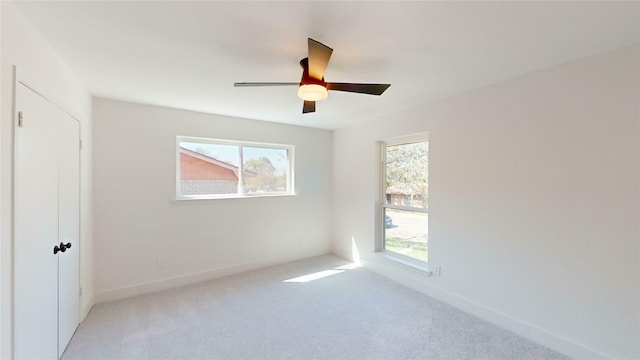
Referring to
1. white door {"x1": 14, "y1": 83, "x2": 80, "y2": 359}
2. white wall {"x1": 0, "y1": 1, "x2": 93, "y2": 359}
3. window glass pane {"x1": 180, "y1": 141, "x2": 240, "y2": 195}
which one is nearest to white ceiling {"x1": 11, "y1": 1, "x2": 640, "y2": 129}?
white wall {"x1": 0, "y1": 1, "x2": 93, "y2": 359}

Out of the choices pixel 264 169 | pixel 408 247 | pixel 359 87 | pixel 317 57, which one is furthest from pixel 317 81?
pixel 408 247

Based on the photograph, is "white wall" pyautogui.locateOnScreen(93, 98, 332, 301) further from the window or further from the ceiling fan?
the ceiling fan

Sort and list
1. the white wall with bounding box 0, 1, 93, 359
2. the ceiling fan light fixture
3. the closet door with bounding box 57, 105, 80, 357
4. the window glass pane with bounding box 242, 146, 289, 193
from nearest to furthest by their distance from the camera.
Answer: the white wall with bounding box 0, 1, 93, 359 < the ceiling fan light fixture < the closet door with bounding box 57, 105, 80, 357 < the window glass pane with bounding box 242, 146, 289, 193

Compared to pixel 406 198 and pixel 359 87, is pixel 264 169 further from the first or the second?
pixel 359 87

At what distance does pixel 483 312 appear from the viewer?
8.46ft

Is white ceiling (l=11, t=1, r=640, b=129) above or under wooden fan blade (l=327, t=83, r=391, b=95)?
above

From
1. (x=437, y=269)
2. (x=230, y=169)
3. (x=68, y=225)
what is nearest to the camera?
(x=68, y=225)

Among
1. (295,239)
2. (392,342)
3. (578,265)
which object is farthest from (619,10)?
(295,239)

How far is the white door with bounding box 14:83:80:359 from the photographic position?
146 cm

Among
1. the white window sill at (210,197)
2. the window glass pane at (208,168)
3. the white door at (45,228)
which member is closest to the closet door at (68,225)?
the white door at (45,228)

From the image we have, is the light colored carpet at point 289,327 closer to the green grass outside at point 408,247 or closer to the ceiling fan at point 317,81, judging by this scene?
the green grass outside at point 408,247

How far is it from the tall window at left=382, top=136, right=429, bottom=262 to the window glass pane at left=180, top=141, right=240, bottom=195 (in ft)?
7.42

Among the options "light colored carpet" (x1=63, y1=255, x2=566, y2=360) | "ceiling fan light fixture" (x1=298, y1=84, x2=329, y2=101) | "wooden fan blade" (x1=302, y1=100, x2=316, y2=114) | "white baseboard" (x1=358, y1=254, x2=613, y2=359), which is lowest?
"light colored carpet" (x1=63, y1=255, x2=566, y2=360)

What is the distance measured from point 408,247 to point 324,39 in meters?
2.89
